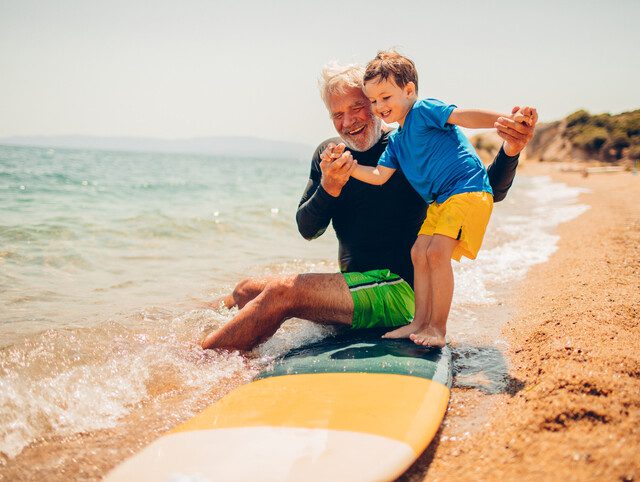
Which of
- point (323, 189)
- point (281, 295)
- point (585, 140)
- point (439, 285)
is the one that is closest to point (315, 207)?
point (323, 189)

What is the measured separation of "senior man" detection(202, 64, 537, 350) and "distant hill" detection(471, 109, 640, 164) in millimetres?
40185

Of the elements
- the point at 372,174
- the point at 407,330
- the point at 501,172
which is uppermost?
the point at 501,172

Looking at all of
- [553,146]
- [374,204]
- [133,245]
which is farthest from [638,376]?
[553,146]

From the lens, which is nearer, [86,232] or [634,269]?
[634,269]

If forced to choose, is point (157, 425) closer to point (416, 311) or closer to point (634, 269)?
point (416, 311)

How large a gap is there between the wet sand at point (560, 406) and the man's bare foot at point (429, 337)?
317 mm

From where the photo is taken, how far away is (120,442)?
91.0 inches

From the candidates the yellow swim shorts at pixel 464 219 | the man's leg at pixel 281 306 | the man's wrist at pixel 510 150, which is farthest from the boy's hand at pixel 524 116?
the man's leg at pixel 281 306

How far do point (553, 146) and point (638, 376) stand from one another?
55.8m

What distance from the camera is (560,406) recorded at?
2141 mm

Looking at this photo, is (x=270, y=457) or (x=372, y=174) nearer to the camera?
(x=270, y=457)

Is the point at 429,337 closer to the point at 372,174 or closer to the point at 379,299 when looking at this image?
the point at 379,299

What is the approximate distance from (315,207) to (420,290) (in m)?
0.88

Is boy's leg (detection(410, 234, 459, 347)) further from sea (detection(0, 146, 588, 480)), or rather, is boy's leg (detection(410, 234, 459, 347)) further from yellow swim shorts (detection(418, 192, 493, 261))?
sea (detection(0, 146, 588, 480))
